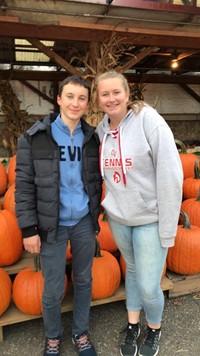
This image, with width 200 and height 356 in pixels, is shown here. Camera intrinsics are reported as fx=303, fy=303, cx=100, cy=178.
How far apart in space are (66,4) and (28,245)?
2507 millimetres

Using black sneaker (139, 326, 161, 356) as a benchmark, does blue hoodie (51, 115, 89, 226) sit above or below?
above

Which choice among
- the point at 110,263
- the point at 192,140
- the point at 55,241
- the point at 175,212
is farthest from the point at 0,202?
the point at 192,140

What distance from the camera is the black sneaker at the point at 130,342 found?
193 cm

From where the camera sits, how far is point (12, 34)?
11.5ft

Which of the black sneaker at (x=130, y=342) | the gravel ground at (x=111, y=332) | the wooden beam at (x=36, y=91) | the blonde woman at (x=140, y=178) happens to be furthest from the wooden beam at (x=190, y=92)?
the black sneaker at (x=130, y=342)

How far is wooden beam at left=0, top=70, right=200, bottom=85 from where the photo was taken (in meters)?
6.80

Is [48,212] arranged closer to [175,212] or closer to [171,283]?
[175,212]

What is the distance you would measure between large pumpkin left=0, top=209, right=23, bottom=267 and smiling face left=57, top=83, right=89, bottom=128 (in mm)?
1091

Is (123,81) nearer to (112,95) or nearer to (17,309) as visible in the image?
(112,95)

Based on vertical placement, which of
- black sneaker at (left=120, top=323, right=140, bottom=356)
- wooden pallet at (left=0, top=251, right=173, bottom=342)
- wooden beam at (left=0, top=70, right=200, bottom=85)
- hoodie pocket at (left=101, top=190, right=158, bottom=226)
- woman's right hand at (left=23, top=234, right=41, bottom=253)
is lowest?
black sneaker at (left=120, top=323, right=140, bottom=356)

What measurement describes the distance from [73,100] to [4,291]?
1390 mm

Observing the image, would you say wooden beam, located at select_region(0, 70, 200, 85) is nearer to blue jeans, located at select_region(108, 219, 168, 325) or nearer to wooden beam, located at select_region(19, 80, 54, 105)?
wooden beam, located at select_region(19, 80, 54, 105)

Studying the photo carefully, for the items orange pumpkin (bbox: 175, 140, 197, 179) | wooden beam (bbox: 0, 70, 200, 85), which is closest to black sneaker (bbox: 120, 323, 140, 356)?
orange pumpkin (bbox: 175, 140, 197, 179)

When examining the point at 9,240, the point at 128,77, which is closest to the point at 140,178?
the point at 9,240
